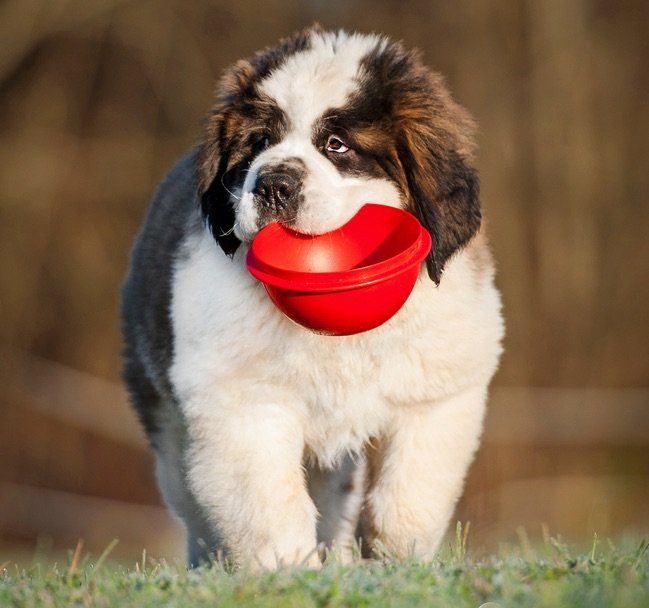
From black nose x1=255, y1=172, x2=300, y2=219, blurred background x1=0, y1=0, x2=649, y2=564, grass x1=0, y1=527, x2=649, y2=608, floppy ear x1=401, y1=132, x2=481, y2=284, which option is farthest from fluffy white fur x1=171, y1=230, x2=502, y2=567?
blurred background x1=0, y1=0, x2=649, y2=564

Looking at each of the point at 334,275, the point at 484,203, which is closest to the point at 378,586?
the point at 334,275

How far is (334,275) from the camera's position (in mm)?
3367

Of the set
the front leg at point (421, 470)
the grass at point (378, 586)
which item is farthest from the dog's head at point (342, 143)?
the grass at point (378, 586)

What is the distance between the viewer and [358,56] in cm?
386

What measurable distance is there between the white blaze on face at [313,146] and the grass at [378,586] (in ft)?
3.27

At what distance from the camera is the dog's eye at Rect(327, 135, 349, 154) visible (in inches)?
148

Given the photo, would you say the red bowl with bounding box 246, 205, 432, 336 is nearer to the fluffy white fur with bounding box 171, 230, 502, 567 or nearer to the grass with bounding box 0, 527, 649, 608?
the fluffy white fur with bounding box 171, 230, 502, 567

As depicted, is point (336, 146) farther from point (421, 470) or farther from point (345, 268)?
point (421, 470)

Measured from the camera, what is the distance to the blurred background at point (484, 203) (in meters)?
9.21

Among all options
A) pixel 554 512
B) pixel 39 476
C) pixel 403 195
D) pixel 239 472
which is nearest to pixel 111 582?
pixel 239 472

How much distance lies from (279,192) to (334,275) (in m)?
0.32

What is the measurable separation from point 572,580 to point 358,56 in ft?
5.72

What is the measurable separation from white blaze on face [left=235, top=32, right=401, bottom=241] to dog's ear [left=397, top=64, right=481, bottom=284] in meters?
0.09

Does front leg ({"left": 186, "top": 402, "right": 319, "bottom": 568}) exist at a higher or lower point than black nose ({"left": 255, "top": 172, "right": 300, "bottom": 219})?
lower
